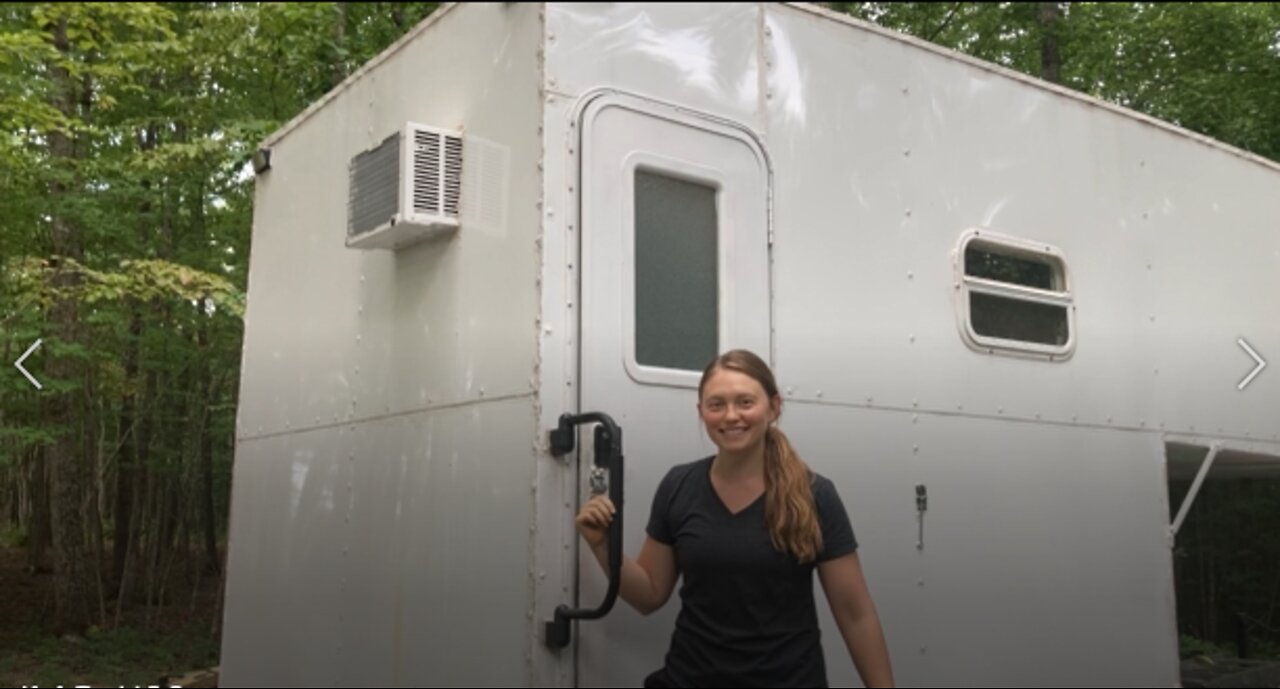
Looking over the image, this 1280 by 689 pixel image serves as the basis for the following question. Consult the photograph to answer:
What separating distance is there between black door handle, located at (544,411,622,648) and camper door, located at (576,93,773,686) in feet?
0.20

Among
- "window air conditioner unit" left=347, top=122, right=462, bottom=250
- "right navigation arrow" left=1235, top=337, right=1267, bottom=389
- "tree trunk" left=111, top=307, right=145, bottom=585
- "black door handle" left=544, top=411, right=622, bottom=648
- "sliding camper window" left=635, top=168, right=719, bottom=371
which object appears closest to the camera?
"black door handle" left=544, top=411, right=622, bottom=648

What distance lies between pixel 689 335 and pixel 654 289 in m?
0.16

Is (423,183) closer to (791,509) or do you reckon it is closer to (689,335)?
(689,335)

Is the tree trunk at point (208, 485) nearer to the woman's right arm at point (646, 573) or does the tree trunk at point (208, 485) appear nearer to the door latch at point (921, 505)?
the door latch at point (921, 505)

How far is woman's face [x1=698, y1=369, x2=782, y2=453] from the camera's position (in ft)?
7.98

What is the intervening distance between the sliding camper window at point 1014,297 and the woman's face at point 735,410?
55.9 inches

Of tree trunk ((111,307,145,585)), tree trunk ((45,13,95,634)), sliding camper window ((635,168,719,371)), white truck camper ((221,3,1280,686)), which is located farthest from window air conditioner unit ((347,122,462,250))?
tree trunk ((111,307,145,585))

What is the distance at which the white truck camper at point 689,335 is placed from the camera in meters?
2.77

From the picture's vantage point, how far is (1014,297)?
3773 millimetres

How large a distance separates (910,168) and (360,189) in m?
1.76

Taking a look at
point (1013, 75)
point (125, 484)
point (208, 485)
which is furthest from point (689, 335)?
point (208, 485)

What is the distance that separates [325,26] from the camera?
7.69 meters

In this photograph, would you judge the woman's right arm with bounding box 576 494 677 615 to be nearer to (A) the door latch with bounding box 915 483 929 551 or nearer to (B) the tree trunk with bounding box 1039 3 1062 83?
(A) the door latch with bounding box 915 483 929 551

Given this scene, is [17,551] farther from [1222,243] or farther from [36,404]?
[1222,243]
